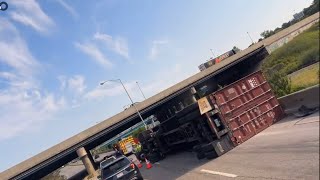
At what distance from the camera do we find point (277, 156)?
1120 centimetres

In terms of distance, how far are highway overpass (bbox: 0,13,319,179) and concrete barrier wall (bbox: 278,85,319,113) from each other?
1662cm

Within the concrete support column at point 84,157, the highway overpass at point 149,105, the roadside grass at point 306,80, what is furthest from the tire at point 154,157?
the concrete support column at point 84,157

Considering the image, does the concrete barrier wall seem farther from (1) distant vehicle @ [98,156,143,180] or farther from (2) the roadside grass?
(1) distant vehicle @ [98,156,143,180]

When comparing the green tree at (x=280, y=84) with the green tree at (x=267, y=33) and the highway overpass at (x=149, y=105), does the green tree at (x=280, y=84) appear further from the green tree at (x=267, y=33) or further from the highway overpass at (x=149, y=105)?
the green tree at (x=267, y=33)

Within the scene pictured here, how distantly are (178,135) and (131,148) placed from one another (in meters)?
37.0

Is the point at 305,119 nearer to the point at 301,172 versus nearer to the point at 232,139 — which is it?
the point at 232,139

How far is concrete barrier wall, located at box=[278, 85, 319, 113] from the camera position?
15.2 metres

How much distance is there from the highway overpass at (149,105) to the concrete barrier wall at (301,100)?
1662 centimetres

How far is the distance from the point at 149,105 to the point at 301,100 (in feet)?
105

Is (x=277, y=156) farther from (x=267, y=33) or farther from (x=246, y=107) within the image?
(x=267, y=33)

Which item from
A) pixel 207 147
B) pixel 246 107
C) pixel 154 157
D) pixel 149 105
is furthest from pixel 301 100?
pixel 149 105

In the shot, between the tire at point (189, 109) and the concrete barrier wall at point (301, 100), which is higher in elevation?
the tire at point (189, 109)

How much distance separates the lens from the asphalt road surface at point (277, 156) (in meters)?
9.18

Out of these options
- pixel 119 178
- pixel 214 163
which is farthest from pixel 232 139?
pixel 119 178
